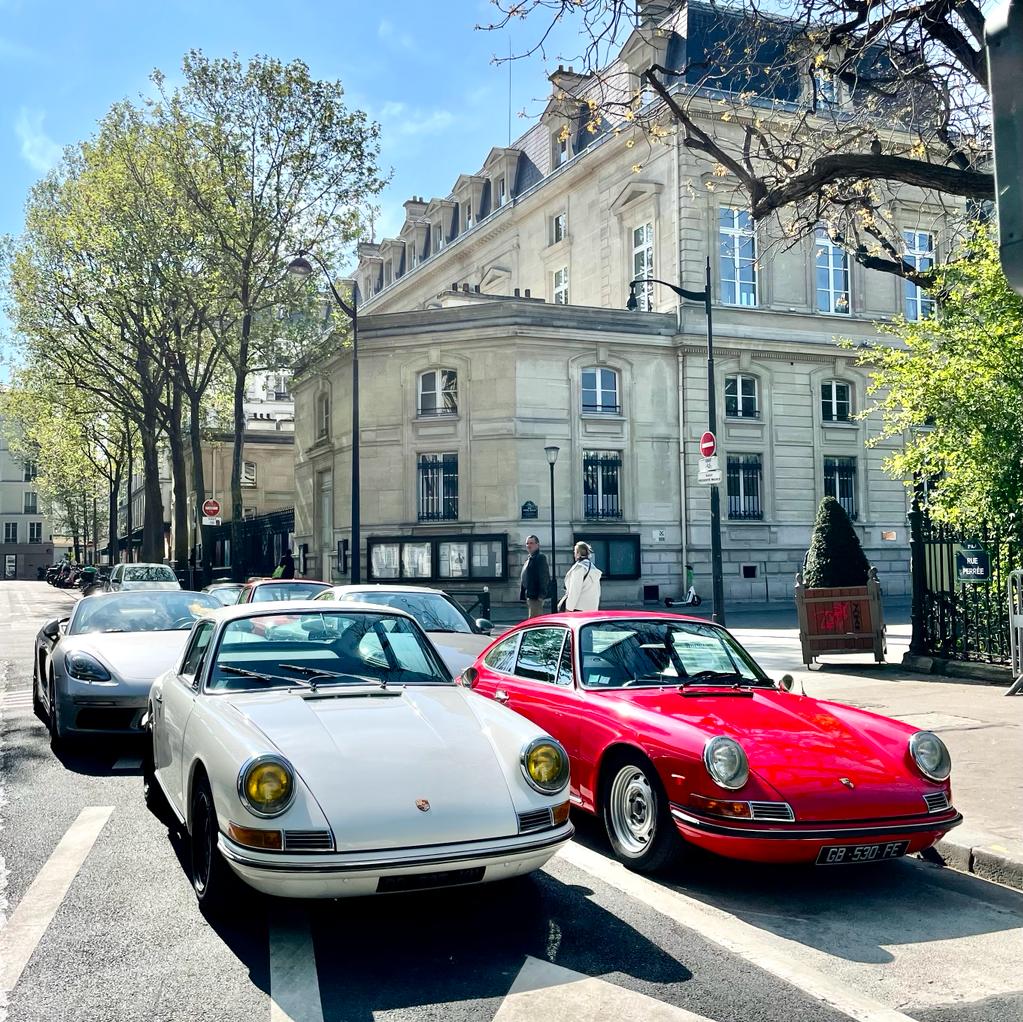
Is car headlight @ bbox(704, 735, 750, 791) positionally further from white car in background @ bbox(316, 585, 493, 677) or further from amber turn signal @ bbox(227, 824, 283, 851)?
white car in background @ bbox(316, 585, 493, 677)

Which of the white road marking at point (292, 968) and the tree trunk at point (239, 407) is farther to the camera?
the tree trunk at point (239, 407)

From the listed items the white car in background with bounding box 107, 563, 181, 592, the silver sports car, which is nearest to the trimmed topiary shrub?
the silver sports car

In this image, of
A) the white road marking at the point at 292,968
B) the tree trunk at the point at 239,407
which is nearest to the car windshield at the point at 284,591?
the white road marking at the point at 292,968

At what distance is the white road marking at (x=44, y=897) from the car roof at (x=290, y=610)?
1.50 metres

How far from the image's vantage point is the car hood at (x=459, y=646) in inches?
388

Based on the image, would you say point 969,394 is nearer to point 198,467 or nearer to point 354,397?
point 354,397

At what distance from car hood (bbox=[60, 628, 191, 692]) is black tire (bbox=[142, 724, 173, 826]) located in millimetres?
1868

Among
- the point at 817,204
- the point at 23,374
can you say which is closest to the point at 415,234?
the point at 23,374

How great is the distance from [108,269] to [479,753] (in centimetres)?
3228

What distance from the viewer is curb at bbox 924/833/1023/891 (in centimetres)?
551

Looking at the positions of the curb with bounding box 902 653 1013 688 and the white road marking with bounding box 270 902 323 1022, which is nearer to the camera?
the white road marking with bounding box 270 902 323 1022

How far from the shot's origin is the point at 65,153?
34.9 meters

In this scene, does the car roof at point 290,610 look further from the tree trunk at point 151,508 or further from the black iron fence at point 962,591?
the tree trunk at point 151,508

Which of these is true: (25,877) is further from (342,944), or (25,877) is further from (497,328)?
(497,328)
